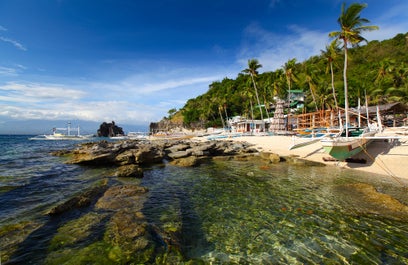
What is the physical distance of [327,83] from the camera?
54656mm

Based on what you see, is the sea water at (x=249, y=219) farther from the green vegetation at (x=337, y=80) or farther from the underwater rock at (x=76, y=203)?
the green vegetation at (x=337, y=80)

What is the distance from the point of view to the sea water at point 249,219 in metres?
4.70

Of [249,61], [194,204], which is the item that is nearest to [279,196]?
[194,204]

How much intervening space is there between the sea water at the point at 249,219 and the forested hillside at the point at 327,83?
23571mm

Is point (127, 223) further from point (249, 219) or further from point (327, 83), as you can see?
point (327, 83)

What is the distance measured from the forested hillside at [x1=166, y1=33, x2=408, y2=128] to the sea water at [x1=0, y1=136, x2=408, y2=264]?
23.6 metres

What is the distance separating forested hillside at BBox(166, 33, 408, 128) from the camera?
43.9 m

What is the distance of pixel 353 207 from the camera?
7.27 metres

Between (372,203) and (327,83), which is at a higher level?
(327,83)

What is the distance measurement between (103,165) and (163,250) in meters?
13.5

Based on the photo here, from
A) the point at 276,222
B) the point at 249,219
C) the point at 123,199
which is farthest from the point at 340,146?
the point at 123,199

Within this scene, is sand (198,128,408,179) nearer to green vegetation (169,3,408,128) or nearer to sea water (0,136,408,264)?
sea water (0,136,408,264)

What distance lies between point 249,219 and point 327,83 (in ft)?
202

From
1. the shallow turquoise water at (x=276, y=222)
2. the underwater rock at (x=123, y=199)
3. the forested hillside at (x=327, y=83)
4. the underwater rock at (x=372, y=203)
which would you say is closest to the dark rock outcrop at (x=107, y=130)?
the forested hillside at (x=327, y=83)
